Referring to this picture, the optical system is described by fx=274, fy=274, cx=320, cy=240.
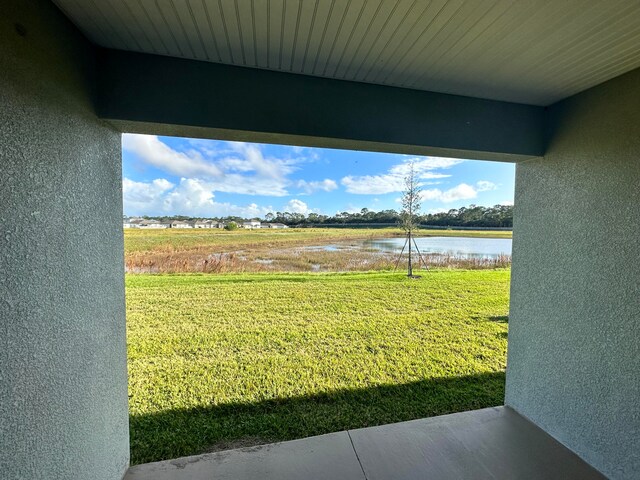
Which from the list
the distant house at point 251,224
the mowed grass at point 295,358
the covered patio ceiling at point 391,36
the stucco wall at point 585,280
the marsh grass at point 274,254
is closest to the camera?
the covered patio ceiling at point 391,36

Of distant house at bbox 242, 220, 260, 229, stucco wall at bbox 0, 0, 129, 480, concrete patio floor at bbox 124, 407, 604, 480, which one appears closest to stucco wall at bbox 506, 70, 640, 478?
concrete patio floor at bbox 124, 407, 604, 480

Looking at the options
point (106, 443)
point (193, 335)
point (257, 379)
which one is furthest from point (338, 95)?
point (193, 335)

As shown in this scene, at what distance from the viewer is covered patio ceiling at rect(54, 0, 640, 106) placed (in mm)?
1249

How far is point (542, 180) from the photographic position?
2371 mm

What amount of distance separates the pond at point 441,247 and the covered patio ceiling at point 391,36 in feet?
18.9

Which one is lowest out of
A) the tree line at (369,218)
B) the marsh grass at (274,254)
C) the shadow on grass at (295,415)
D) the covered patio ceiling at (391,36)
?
the shadow on grass at (295,415)

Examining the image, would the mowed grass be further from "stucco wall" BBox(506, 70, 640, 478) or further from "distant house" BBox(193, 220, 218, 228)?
"distant house" BBox(193, 220, 218, 228)

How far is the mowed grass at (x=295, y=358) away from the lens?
8.04 ft

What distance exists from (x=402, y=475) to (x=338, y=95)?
106 inches

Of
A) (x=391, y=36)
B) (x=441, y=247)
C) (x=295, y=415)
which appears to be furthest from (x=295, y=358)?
(x=441, y=247)

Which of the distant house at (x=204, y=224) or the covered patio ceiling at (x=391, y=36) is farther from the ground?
the covered patio ceiling at (x=391, y=36)

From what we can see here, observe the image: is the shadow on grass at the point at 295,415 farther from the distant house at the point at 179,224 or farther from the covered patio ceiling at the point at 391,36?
the distant house at the point at 179,224

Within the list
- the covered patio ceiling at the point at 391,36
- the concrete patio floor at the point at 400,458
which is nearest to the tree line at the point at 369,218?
the concrete patio floor at the point at 400,458

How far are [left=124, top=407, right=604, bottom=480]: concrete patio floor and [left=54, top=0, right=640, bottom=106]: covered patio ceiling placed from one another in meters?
2.75
